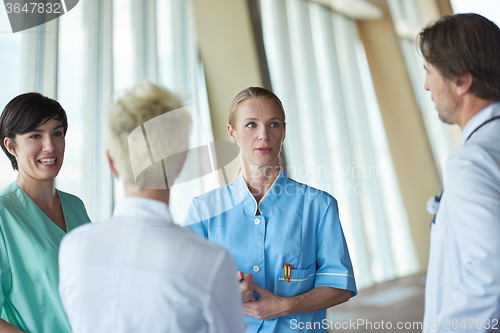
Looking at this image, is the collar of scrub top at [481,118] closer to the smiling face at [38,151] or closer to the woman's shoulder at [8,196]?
the smiling face at [38,151]

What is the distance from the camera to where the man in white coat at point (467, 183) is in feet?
2.74

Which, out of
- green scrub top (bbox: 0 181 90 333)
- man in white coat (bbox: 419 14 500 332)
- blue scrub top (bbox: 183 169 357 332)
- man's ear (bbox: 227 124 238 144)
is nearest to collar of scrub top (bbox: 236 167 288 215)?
blue scrub top (bbox: 183 169 357 332)

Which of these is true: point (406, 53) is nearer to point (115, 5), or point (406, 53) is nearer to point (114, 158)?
point (115, 5)

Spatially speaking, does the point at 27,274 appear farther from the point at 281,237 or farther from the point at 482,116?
the point at 482,116

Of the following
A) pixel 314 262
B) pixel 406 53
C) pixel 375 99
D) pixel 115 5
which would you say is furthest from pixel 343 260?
pixel 406 53

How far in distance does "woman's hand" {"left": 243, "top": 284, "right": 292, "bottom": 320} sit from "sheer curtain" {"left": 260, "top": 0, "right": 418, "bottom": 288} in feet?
8.67

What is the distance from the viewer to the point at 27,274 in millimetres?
Result: 1075

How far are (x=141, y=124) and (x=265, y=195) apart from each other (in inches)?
24.3

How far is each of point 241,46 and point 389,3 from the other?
3.80 metres

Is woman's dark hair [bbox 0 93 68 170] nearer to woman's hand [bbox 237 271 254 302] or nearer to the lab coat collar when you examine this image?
woman's hand [bbox 237 271 254 302]

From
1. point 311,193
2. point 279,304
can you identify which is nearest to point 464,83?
point 311,193

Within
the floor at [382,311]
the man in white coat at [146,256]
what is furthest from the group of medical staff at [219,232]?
the floor at [382,311]

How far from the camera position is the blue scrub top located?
3.79ft

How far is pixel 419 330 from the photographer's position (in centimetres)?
298
